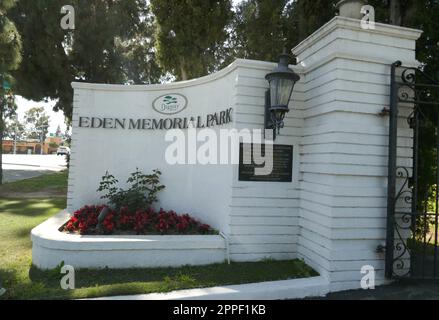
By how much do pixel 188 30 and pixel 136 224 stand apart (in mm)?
5684

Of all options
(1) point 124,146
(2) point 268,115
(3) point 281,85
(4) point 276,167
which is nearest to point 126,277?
(4) point 276,167

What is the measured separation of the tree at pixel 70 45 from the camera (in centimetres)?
1288

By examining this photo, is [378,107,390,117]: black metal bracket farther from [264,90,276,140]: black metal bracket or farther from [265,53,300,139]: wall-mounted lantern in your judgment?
[264,90,276,140]: black metal bracket

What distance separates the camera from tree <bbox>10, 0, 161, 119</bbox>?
507 inches

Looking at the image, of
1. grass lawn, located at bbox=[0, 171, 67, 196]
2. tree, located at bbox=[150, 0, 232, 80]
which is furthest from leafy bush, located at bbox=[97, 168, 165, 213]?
grass lawn, located at bbox=[0, 171, 67, 196]

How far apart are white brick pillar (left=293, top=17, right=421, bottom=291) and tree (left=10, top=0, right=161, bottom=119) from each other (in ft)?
36.5

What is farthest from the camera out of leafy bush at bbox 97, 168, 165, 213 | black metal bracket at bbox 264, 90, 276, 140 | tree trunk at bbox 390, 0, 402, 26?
tree trunk at bbox 390, 0, 402, 26

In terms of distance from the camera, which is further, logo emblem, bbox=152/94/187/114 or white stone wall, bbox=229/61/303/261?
logo emblem, bbox=152/94/187/114

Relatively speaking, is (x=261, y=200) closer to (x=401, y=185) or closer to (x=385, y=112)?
(x=401, y=185)

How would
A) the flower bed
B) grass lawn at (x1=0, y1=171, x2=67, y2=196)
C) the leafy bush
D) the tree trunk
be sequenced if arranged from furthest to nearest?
1. grass lawn at (x1=0, y1=171, x2=67, y2=196)
2. the tree trunk
3. the leafy bush
4. the flower bed

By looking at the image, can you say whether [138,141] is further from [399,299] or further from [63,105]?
[63,105]

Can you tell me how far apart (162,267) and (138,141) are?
2.76 metres

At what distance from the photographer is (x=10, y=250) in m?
5.59
